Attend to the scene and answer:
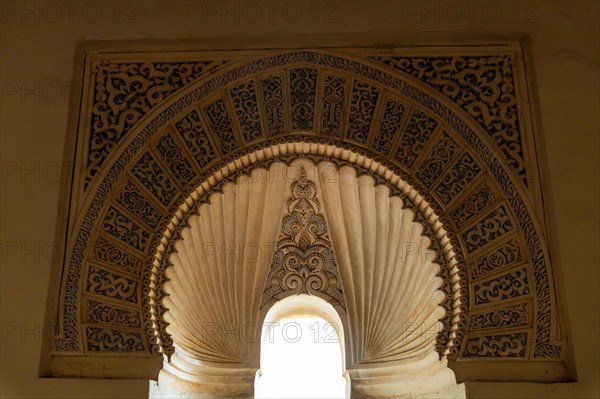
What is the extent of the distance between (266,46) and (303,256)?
1103 mm

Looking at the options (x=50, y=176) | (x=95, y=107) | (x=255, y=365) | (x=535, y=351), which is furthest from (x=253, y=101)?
(x=535, y=351)

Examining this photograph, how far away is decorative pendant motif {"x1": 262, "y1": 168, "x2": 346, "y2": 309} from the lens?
13.8 ft

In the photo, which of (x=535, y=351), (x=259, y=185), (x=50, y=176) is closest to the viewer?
(x=535, y=351)

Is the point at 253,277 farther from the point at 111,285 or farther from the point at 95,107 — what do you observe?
the point at 95,107

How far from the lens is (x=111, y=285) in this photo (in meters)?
3.66

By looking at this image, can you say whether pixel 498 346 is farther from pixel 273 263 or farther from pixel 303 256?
pixel 273 263

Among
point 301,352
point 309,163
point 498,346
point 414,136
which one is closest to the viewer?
point 498,346

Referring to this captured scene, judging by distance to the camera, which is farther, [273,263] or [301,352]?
[301,352]

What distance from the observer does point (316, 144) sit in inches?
158

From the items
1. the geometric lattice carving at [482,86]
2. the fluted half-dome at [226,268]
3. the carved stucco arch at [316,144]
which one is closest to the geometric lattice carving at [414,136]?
the carved stucco arch at [316,144]

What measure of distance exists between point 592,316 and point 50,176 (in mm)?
2559

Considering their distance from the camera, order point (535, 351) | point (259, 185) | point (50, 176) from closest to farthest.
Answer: point (535, 351), point (50, 176), point (259, 185)

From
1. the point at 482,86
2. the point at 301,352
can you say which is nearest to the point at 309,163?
the point at 482,86

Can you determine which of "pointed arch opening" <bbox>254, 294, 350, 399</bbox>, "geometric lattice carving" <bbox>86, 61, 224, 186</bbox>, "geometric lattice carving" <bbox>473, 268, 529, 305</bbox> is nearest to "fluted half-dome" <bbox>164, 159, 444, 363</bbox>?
"pointed arch opening" <bbox>254, 294, 350, 399</bbox>
